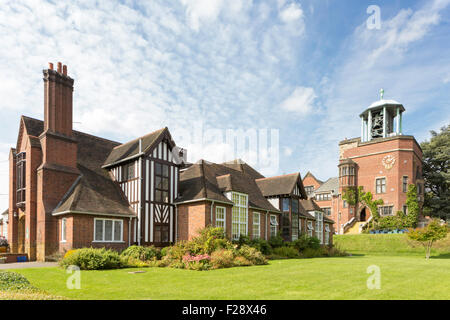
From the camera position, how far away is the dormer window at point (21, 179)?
Answer: 2345 cm

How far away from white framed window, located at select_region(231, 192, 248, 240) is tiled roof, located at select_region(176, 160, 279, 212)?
568 mm

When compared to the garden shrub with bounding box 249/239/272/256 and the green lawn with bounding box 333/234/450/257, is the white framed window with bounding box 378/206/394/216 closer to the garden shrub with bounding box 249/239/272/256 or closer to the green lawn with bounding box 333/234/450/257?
the green lawn with bounding box 333/234/450/257

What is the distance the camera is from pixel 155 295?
9.12 meters

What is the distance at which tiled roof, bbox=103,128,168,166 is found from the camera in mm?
23453

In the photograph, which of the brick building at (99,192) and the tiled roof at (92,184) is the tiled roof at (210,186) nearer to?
the brick building at (99,192)

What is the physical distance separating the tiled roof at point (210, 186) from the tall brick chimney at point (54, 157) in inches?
315

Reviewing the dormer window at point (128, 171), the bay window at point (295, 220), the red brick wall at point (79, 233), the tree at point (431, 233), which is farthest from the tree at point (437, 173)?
the red brick wall at point (79, 233)

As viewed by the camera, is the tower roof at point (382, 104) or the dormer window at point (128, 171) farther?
the tower roof at point (382, 104)

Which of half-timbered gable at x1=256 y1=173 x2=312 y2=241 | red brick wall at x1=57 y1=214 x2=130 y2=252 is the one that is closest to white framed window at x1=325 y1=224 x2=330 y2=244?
half-timbered gable at x1=256 y1=173 x2=312 y2=241

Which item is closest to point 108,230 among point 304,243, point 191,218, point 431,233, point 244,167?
point 191,218

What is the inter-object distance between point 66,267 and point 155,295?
8.47 meters
